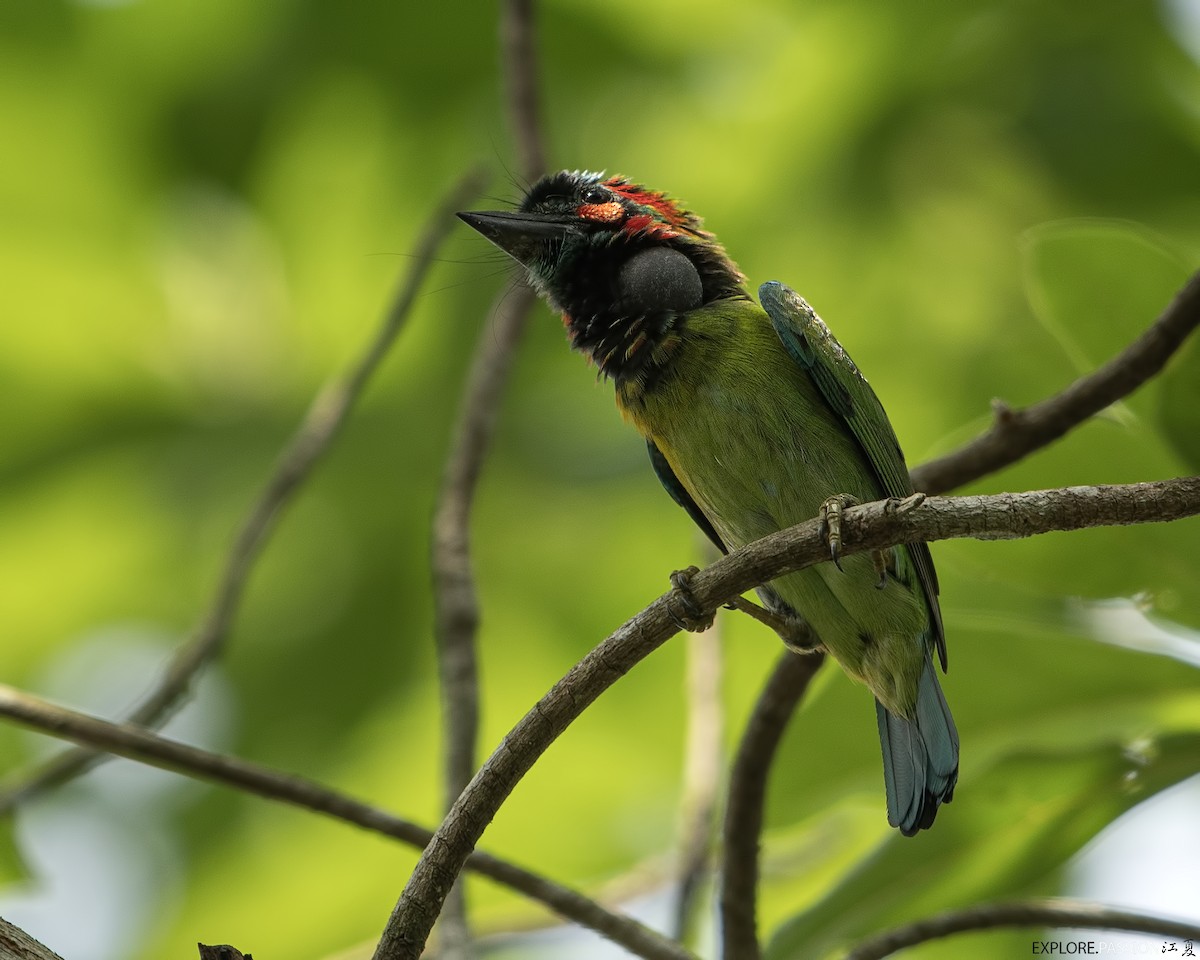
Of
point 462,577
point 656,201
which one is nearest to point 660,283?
point 656,201

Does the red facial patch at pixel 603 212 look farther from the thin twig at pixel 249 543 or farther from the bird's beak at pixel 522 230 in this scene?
the thin twig at pixel 249 543

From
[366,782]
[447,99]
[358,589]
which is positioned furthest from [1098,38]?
[366,782]

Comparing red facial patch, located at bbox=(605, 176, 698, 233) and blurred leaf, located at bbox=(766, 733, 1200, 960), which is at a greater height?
red facial patch, located at bbox=(605, 176, 698, 233)

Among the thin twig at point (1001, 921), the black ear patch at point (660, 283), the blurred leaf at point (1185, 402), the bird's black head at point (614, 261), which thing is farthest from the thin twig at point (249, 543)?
the blurred leaf at point (1185, 402)

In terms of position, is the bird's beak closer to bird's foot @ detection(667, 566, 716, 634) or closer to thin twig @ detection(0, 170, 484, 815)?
thin twig @ detection(0, 170, 484, 815)

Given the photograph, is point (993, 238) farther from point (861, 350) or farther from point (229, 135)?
point (229, 135)

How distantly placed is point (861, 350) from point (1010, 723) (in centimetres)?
221

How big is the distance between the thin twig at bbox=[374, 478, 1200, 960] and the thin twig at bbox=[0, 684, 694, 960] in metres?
0.58

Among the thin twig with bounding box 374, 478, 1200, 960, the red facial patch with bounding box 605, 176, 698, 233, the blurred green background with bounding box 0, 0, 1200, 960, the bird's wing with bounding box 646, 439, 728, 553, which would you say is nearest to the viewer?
the thin twig with bounding box 374, 478, 1200, 960

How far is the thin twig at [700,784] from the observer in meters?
3.41

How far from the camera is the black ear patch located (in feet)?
11.0

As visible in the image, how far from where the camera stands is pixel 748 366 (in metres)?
3.18

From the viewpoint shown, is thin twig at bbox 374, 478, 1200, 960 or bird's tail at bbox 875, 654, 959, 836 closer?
thin twig at bbox 374, 478, 1200, 960

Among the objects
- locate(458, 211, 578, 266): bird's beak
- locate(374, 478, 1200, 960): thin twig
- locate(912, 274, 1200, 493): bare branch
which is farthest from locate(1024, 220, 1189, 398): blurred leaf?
locate(458, 211, 578, 266): bird's beak
